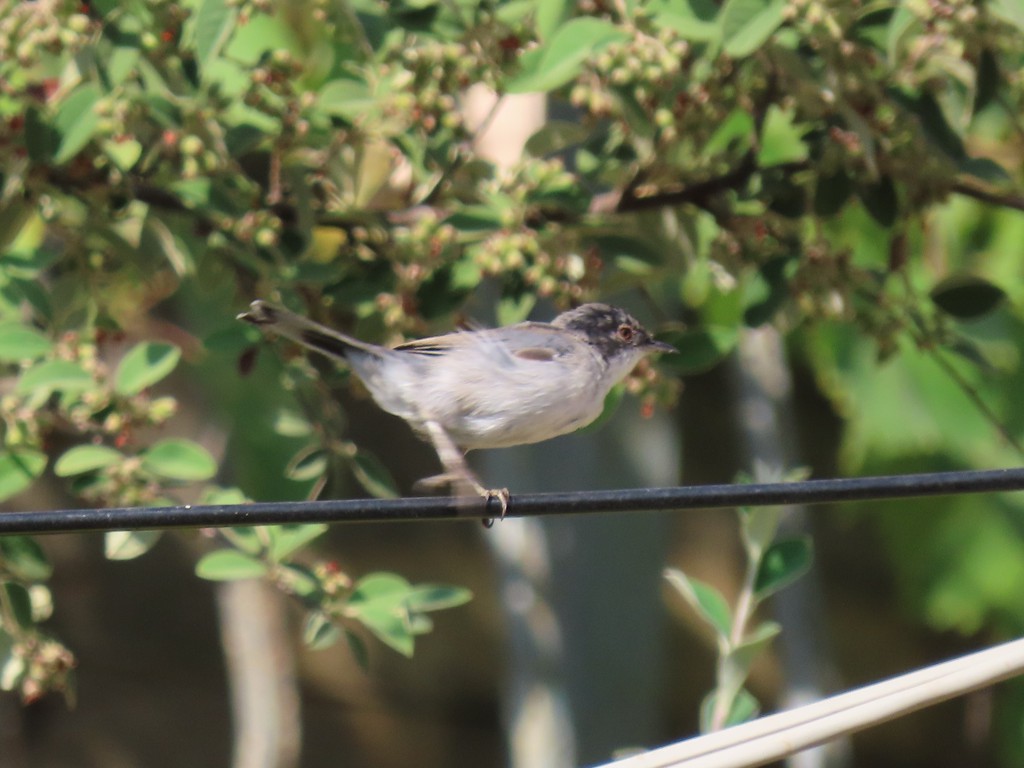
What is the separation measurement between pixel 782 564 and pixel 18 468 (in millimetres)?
1851

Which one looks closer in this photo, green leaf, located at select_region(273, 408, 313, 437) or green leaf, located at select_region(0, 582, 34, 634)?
green leaf, located at select_region(0, 582, 34, 634)

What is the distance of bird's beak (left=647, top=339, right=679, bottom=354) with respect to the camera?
12.1 ft

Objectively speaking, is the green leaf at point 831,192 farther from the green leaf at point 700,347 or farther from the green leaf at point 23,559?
the green leaf at point 23,559

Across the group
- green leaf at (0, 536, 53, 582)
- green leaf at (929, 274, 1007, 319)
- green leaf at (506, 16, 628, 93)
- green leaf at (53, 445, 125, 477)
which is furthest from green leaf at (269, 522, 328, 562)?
green leaf at (929, 274, 1007, 319)

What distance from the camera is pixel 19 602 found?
3.20 meters

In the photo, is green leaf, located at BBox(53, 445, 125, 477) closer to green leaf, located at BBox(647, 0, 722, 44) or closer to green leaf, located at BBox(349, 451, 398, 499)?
green leaf, located at BBox(349, 451, 398, 499)

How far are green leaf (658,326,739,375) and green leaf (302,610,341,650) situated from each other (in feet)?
3.77

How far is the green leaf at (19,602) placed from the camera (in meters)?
3.19

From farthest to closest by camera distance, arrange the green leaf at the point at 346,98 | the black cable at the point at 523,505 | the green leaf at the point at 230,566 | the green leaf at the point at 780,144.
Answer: the green leaf at the point at 780,144
the green leaf at the point at 346,98
the green leaf at the point at 230,566
the black cable at the point at 523,505

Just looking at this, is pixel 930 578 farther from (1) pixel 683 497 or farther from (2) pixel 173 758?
(2) pixel 173 758

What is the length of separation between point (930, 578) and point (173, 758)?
20.4 feet

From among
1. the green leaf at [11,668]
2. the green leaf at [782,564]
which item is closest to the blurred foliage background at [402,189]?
the green leaf at [11,668]

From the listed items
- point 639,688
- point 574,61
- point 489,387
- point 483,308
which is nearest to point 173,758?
point 639,688

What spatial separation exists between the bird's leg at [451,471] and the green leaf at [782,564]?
663 millimetres
